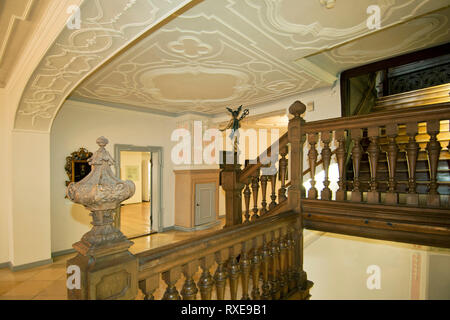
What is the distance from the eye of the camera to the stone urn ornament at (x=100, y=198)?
38.2 inches

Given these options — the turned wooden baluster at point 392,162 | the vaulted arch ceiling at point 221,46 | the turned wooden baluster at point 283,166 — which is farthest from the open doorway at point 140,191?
the turned wooden baluster at point 392,162

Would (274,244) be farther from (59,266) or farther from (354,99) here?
(59,266)

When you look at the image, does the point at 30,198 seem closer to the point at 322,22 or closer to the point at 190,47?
the point at 190,47

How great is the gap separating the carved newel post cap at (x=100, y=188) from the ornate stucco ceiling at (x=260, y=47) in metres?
1.88

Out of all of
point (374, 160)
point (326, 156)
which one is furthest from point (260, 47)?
point (374, 160)

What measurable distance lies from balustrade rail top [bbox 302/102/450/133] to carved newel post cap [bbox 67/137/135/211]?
6.05 ft

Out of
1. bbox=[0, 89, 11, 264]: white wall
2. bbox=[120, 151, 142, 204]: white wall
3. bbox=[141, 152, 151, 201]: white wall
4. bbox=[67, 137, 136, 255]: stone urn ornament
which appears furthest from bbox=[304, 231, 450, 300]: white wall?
bbox=[141, 152, 151, 201]: white wall

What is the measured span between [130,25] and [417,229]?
2.87 meters

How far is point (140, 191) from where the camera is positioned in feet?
38.0
